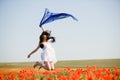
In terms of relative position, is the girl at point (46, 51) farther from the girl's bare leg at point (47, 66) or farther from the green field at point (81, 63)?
the green field at point (81, 63)

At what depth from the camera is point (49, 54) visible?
440 cm

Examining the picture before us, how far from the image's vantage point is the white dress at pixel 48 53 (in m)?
4.37

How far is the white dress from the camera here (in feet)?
14.3

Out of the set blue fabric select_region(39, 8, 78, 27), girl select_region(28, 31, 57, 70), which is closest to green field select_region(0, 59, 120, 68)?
girl select_region(28, 31, 57, 70)

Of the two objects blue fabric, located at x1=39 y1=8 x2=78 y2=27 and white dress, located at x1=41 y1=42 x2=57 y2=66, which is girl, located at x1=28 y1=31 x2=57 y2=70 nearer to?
white dress, located at x1=41 y1=42 x2=57 y2=66

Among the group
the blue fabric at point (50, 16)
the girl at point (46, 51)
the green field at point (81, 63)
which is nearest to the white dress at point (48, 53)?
the girl at point (46, 51)

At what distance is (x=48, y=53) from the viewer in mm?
4410

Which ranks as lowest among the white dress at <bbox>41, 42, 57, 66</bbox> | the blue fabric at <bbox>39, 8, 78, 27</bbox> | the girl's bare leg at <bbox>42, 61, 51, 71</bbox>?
the girl's bare leg at <bbox>42, 61, 51, 71</bbox>

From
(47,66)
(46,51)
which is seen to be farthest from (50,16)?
(47,66)

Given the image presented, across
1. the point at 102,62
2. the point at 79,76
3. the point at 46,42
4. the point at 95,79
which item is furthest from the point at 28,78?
the point at 102,62

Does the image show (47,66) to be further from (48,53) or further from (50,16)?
(50,16)

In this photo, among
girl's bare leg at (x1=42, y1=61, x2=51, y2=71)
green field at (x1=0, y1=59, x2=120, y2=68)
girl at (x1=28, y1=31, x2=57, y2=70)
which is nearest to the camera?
girl's bare leg at (x1=42, y1=61, x2=51, y2=71)

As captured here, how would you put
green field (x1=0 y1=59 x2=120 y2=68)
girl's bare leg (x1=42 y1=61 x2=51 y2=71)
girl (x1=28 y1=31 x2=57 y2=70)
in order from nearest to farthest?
girl's bare leg (x1=42 y1=61 x2=51 y2=71) → girl (x1=28 y1=31 x2=57 y2=70) → green field (x1=0 y1=59 x2=120 y2=68)

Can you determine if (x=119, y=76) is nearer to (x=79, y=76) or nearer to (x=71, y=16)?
(x=79, y=76)
